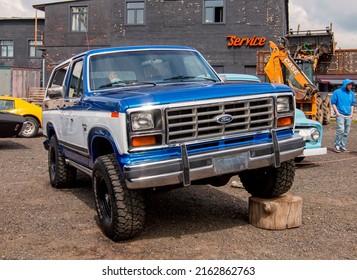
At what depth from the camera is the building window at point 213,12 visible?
2770cm

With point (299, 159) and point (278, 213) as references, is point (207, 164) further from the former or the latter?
point (299, 159)

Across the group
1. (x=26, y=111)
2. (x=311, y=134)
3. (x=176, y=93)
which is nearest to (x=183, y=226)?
(x=176, y=93)

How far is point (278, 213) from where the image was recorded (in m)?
4.96

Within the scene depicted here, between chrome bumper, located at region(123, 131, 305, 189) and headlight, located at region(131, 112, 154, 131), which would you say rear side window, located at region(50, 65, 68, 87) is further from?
chrome bumper, located at region(123, 131, 305, 189)

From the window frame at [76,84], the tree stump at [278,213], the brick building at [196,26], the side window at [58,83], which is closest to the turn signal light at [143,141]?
the tree stump at [278,213]

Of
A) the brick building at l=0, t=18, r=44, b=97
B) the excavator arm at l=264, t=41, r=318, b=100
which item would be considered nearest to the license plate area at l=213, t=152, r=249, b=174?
the excavator arm at l=264, t=41, r=318, b=100

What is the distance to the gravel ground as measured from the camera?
14.2 ft

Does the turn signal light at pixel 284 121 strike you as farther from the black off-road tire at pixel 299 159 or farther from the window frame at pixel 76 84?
the black off-road tire at pixel 299 159

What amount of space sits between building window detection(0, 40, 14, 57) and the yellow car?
27994 millimetres

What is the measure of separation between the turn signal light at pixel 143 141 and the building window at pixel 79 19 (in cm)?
2743

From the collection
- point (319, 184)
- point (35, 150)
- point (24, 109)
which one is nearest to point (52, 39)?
point (24, 109)

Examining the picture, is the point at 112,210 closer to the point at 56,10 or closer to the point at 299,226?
the point at 299,226

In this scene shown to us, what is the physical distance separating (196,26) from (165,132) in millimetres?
24654

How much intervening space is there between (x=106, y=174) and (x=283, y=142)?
6.01 ft
